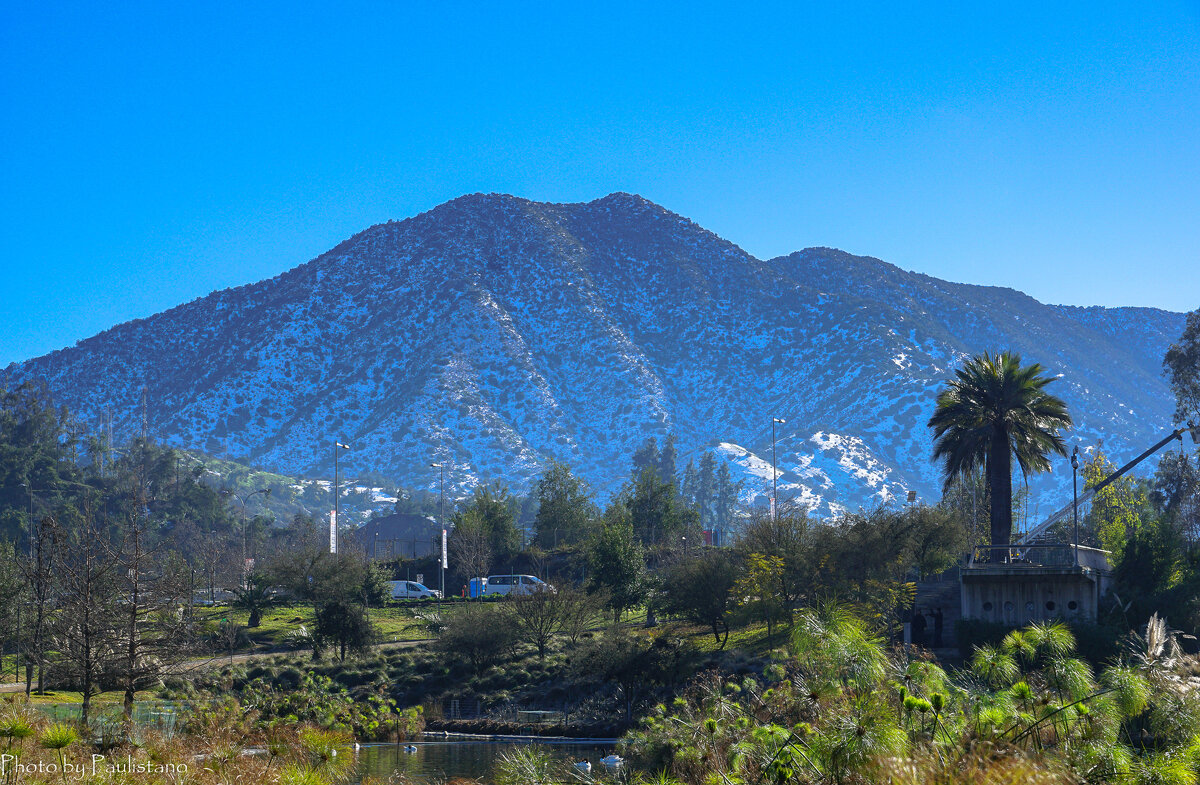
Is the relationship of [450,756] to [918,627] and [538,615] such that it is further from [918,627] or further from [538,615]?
[918,627]

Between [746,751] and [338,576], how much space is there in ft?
148

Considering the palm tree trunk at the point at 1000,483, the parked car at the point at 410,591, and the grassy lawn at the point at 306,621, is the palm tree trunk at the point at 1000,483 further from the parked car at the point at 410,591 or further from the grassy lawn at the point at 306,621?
the parked car at the point at 410,591

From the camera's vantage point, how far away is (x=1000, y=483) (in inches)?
1841

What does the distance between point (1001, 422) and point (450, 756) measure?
2788 cm

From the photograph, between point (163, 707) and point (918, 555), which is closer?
point (163, 707)

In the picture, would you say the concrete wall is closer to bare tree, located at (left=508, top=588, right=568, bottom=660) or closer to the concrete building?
the concrete building

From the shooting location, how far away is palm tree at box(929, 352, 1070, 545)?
152 feet

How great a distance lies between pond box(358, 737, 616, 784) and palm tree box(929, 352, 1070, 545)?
21.8 m

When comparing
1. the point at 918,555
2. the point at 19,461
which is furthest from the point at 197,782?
the point at 19,461

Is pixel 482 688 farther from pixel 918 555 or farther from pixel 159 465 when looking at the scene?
pixel 159 465

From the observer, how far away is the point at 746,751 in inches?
564

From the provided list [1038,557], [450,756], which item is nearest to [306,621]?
[450,756]

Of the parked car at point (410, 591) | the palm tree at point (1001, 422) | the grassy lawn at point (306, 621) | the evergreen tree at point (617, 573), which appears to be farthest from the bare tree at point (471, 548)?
the palm tree at point (1001, 422)

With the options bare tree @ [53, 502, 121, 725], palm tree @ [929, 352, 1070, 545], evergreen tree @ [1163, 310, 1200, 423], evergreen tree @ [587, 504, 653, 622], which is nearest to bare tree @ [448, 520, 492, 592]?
evergreen tree @ [587, 504, 653, 622]
